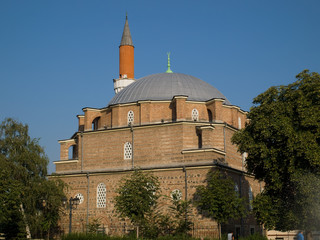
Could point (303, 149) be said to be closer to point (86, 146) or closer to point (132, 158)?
point (132, 158)

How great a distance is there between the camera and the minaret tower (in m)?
40.5

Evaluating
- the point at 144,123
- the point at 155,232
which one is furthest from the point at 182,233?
the point at 144,123

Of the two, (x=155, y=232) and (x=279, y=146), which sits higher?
(x=279, y=146)

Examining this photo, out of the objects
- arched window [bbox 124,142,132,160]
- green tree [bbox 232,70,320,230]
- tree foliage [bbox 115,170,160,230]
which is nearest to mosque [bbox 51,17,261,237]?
arched window [bbox 124,142,132,160]

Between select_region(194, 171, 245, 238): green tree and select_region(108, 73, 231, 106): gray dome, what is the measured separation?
819 centimetres

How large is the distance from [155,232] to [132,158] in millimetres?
5692

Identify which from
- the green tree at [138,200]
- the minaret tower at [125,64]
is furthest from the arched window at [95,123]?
the minaret tower at [125,64]

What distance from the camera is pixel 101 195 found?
26391 millimetres

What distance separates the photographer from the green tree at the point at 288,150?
59.7 feet

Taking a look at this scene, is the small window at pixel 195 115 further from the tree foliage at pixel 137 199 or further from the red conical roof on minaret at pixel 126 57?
the red conical roof on minaret at pixel 126 57

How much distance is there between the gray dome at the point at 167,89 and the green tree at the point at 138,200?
7.40 metres

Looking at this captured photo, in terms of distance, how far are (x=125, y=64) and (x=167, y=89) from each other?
12.6 m

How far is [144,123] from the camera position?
2727 centimetres

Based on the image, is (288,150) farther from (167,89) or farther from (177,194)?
(167,89)
